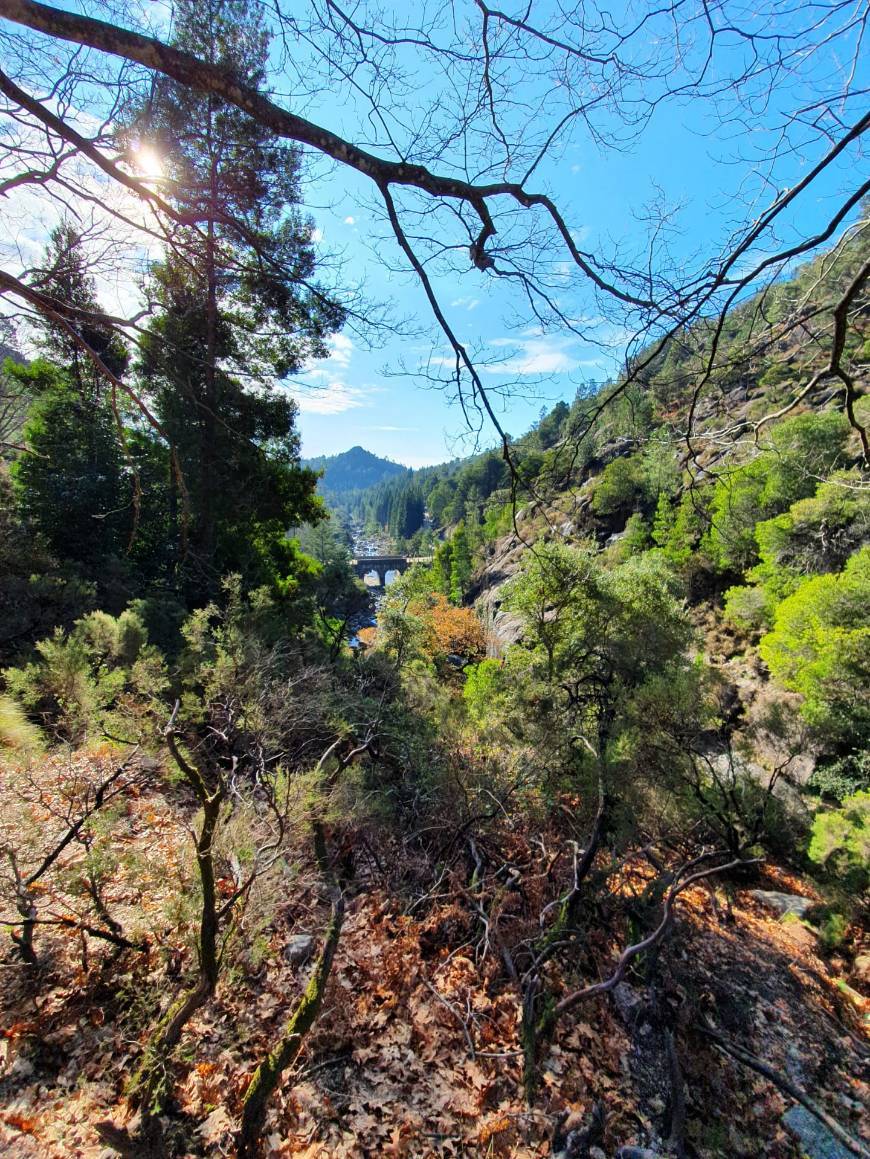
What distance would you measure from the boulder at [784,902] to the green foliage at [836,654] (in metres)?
4.19

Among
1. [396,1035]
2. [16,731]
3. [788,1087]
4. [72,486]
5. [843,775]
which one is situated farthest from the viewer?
[72,486]

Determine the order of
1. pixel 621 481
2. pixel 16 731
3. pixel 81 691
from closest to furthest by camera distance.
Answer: pixel 16 731
pixel 81 691
pixel 621 481

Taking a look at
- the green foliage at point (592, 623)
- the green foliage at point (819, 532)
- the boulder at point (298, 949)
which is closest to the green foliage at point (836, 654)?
the green foliage at point (819, 532)

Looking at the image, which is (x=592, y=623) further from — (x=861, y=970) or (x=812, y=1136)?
(x=812, y=1136)

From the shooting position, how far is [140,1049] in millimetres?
2865

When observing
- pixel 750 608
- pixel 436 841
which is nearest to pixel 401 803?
pixel 436 841

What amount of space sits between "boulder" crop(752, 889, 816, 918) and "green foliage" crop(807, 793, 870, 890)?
2.61 ft

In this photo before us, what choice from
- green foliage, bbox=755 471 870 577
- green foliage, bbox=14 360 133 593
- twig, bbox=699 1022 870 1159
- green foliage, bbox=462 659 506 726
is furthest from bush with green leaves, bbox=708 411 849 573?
green foliage, bbox=14 360 133 593

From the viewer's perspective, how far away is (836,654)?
32.1 ft

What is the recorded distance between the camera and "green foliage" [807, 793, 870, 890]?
641 centimetres

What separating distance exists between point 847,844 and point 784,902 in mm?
1933

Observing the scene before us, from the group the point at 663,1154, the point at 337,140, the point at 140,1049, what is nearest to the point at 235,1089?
the point at 140,1049

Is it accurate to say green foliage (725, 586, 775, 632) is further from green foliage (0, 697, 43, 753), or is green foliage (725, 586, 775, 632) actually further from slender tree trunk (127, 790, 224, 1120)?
green foliage (0, 697, 43, 753)

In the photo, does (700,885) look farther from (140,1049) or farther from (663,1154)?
(140,1049)
